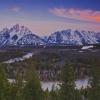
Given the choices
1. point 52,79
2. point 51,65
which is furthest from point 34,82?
point 51,65

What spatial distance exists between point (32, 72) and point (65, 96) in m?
4.44

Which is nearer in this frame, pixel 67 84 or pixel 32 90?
pixel 67 84

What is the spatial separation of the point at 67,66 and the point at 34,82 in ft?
12.7

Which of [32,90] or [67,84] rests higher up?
[67,84]

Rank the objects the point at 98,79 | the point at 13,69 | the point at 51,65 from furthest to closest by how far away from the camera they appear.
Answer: the point at 51,65
the point at 13,69
the point at 98,79

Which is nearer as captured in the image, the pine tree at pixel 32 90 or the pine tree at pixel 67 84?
the pine tree at pixel 67 84

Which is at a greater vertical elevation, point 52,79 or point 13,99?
point 13,99

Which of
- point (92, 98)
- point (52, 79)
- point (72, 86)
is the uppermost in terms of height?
point (72, 86)

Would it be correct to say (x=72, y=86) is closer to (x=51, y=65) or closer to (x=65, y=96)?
(x=65, y=96)

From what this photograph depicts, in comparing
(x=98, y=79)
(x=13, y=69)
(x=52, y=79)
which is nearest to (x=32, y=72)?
(x=98, y=79)

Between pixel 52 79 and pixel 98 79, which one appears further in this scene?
pixel 52 79

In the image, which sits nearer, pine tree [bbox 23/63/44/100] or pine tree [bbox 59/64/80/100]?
pine tree [bbox 59/64/80/100]

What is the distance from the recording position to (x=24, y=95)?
1437 inches

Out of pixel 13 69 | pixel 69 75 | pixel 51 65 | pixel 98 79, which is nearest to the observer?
pixel 69 75
